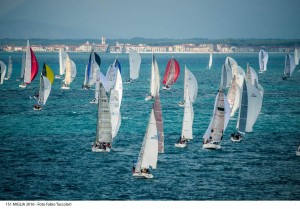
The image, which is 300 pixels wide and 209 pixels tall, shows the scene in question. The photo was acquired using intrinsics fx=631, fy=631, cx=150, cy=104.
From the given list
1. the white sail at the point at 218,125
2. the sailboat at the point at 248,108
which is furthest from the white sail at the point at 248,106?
the white sail at the point at 218,125

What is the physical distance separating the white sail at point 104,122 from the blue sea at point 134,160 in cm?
71

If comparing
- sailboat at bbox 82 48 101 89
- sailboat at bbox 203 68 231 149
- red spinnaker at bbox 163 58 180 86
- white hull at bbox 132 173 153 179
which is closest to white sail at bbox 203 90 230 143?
sailboat at bbox 203 68 231 149

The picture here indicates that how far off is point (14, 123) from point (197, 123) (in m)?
9.35

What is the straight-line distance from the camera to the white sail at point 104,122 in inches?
979

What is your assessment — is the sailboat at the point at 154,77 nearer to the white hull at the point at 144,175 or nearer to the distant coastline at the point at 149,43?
the distant coastline at the point at 149,43

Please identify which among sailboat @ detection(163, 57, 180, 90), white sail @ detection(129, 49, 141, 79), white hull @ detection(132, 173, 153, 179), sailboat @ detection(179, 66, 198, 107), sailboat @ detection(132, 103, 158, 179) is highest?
white sail @ detection(129, 49, 141, 79)

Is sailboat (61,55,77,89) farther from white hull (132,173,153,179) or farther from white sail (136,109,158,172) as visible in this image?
white hull (132,173,153,179)

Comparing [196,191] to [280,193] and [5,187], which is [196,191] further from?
[5,187]

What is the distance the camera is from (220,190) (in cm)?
2003

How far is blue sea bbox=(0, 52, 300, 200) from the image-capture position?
19.8 m

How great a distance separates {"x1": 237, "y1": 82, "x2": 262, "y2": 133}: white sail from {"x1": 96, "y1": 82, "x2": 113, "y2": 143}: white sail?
5884mm

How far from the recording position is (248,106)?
1057 inches

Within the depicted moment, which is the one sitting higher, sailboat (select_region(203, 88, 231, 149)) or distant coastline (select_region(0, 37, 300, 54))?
distant coastline (select_region(0, 37, 300, 54))

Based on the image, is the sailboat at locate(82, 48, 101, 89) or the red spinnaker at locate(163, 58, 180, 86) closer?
the sailboat at locate(82, 48, 101, 89)
